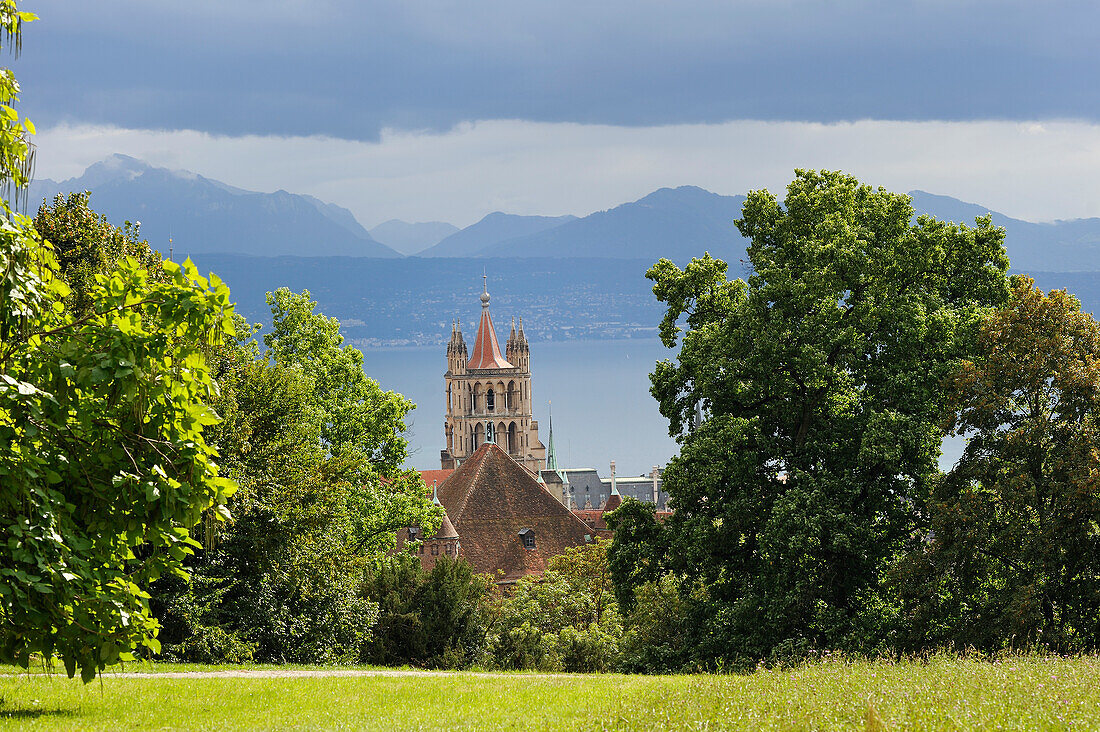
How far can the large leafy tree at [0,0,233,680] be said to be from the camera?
10.3m

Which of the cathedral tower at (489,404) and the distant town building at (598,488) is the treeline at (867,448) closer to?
the cathedral tower at (489,404)

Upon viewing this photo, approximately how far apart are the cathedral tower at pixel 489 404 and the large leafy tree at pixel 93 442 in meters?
119

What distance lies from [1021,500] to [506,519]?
2005 inches

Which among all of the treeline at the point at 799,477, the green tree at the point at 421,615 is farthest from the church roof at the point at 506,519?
the treeline at the point at 799,477

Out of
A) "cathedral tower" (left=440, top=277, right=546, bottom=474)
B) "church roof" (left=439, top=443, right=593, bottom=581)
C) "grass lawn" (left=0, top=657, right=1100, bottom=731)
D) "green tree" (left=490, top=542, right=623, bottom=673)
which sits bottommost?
"green tree" (left=490, top=542, right=623, bottom=673)

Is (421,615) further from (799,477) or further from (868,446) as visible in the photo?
(868,446)

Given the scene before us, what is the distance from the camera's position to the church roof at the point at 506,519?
6638 centimetres

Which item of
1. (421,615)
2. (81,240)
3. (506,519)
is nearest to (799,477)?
(421,615)

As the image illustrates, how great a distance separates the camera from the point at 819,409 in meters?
25.0

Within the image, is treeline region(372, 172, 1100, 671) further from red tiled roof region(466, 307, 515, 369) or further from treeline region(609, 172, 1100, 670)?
red tiled roof region(466, 307, 515, 369)

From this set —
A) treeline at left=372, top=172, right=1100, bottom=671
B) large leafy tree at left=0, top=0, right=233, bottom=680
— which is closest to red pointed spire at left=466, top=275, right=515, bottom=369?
treeline at left=372, top=172, right=1100, bottom=671

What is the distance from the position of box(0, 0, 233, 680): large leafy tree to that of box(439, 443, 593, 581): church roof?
53.6 meters

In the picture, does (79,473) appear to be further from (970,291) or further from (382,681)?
(970,291)

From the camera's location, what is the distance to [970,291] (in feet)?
83.0
